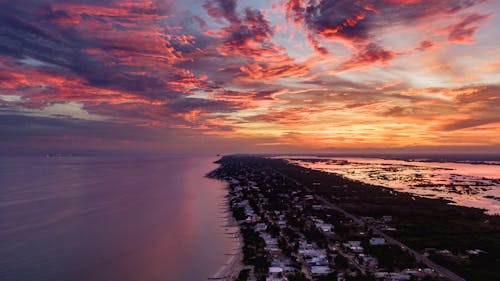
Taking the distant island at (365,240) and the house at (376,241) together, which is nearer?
the distant island at (365,240)

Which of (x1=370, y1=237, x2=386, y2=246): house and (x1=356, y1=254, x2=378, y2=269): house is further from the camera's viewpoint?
(x1=370, y1=237, x2=386, y2=246): house

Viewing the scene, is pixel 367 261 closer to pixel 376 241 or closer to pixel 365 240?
pixel 376 241

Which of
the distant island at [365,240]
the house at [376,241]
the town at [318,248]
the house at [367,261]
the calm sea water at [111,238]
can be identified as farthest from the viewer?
the house at [376,241]

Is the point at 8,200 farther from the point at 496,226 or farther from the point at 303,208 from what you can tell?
the point at 496,226

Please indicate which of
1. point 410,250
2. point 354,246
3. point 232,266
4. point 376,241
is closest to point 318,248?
point 354,246

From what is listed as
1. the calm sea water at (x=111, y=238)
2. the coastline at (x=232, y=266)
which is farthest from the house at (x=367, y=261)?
the calm sea water at (x=111, y=238)

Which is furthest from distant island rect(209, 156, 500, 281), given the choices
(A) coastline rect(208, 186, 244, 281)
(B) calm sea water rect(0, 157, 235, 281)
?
(B) calm sea water rect(0, 157, 235, 281)

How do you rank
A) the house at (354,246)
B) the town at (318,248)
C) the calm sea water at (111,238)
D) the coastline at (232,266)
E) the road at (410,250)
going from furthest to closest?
the house at (354,246) < the calm sea water at (111,238) < the coastline at (232,266) < the town at (318,248) < the road at (410,250)

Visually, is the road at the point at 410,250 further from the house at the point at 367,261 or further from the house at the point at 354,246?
the house at the point at 367,261

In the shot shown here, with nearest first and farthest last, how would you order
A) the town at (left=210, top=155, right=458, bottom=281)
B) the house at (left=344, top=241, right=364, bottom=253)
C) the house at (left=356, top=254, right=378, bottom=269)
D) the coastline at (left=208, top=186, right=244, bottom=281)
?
the town at (left=210, top=155, right=458, bottom=281)
the coastline at (left=208, top=186, right=244, bottom=281)
the house at (left=356, top=254, right=378, bottom=269)
the house at (left=344, top=241, right=364, bottom=253)

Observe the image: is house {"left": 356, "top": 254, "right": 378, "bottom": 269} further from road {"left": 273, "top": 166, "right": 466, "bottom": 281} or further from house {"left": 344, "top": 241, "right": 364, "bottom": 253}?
road {"left": 273, "top": 166, "right": 466, "bottom": 281}
